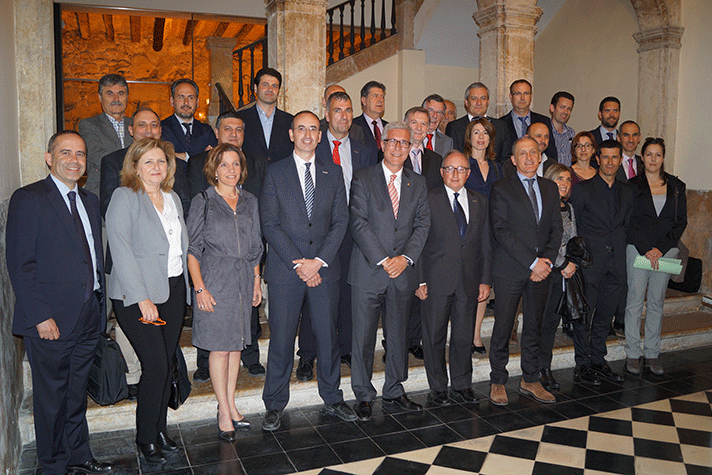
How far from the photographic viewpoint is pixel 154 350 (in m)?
3.18

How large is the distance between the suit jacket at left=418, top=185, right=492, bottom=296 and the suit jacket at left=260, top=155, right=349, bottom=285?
2.19 feet

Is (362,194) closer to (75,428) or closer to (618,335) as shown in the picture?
(75,428)

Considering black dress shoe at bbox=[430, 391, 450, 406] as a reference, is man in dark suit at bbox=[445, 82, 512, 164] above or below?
above

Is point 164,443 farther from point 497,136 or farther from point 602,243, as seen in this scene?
point 497,136

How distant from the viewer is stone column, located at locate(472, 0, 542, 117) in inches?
254

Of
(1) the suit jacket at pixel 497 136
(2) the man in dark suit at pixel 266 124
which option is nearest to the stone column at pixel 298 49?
(2) the man in dark suit at pixel 266 124

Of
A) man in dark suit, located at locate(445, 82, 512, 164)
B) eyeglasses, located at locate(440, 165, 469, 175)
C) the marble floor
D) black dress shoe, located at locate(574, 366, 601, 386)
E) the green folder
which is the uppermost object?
man in dark suit, located at locate(445, 82, 512, 164)

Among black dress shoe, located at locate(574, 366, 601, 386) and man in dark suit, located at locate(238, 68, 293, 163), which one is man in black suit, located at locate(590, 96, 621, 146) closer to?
black dress shoe, located at locate(574, 366, 601, 386)

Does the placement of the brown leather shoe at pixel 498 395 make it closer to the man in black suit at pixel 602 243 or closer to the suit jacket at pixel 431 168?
the man in black suit at pixel 602 243

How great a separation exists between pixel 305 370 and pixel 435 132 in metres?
2.20

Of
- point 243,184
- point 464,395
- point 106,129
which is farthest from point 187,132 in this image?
→ point 464,395

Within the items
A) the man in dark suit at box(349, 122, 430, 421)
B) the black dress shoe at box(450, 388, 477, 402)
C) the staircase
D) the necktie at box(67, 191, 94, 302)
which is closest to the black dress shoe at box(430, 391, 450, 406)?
the black dress shoe at box(450, 388, 477, 402)

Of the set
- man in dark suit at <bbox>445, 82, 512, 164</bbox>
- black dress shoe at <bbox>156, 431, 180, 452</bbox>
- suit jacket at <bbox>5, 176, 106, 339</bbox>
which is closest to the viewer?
suit jacket at <bbox>5, 176, 106, 339</bbox>

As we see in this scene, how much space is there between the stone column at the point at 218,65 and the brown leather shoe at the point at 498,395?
7.23 m
